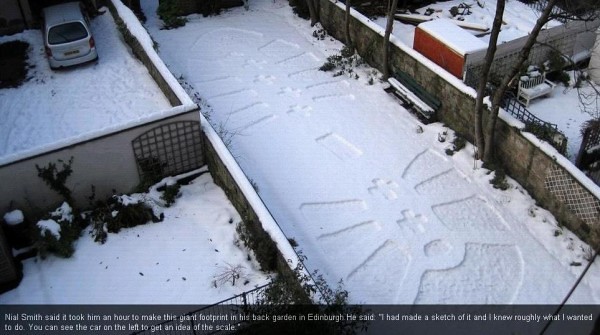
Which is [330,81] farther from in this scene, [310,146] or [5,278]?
[5,278]

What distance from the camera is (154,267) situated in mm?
9891

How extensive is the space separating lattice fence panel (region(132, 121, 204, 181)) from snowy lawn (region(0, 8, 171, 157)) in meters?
1.05

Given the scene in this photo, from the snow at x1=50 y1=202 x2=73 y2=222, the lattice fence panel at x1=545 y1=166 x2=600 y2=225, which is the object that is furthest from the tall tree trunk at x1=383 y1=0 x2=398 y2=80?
the snow at x1=50 y1=202 x2=73 y2=222

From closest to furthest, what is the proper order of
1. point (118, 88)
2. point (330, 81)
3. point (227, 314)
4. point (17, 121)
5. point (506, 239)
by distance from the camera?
point (227, 314)
point (506, 239)
point (17, 121)
point (118, 88)
point (330, 81)

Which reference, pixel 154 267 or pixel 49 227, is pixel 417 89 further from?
pixel 49 227

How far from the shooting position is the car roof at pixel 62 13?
48.2ft

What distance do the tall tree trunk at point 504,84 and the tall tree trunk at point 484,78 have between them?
0.44ft

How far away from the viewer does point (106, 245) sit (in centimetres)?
1027

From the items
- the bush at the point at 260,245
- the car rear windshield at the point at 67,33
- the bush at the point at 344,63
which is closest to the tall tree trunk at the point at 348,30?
the bush at the point at 344,63

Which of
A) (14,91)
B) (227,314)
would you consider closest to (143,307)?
(227,314)

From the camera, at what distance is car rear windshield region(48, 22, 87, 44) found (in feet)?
47.0

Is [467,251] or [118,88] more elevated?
[118,88]

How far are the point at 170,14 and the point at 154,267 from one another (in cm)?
1008

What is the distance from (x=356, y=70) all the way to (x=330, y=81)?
0.94 meters
